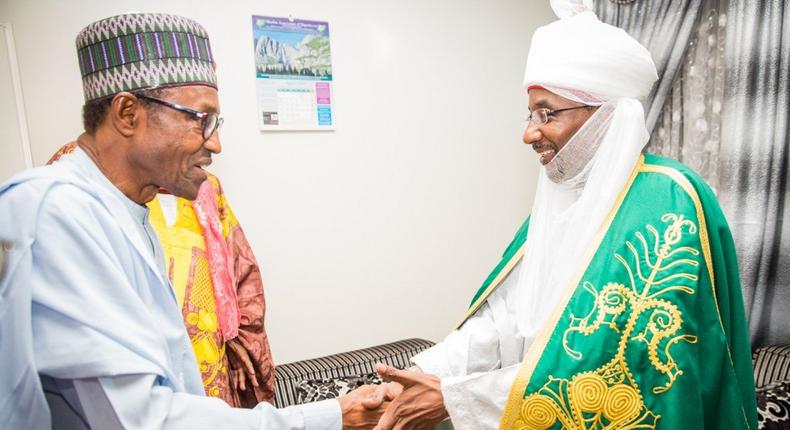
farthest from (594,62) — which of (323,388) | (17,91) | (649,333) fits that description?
(17,91)

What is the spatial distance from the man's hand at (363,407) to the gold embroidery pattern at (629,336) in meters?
0.37

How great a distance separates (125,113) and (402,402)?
102 cm

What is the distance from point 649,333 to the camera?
3.78ft

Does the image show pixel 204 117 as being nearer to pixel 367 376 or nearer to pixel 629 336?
pixel 629 336

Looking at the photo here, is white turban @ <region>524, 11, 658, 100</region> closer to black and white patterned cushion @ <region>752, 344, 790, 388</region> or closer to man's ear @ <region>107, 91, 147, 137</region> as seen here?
man's ear @ <region>107, 91, 147, 137</region>

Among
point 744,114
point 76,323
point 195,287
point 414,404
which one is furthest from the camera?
point 744,114

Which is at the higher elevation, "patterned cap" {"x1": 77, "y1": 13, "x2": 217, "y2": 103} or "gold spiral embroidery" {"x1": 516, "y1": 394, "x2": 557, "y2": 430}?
"patterned cap" {"x1": 77, "y1": 13, "x2": 217, "y2": 103}

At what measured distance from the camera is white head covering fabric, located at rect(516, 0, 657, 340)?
1.35 meters

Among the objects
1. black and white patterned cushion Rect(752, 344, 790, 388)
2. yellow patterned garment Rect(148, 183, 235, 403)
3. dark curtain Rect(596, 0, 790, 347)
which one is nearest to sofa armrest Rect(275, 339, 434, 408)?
yellow patterned garment Rect(148, 183, 235, 403)

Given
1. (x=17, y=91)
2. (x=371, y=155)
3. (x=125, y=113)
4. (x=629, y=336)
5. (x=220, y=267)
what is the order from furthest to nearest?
(x=371, y=155), (x=17, y=91), (x=220, y=267), (x=629, y=336), (x=125, y=113)

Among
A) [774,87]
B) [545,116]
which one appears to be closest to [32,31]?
[545,116]

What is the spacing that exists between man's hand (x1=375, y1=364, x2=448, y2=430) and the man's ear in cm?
85

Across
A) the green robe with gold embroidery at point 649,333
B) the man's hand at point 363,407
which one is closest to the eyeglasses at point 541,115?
the green robe with gold embroidery at point 649,333

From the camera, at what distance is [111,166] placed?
1054mm
